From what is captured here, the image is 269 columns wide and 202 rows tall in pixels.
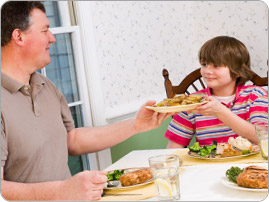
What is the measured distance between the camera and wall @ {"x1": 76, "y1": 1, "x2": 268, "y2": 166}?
2.29 meters

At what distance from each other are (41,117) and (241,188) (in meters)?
0.80

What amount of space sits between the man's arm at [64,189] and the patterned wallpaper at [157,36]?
104 cm

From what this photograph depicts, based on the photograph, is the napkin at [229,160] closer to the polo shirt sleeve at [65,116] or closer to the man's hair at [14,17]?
the polo shirt sleeve at [65,116]

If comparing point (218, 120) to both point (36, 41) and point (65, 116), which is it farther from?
point (36, 41)

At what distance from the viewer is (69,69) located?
223 cm

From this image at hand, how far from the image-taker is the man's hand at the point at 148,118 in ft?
5.63

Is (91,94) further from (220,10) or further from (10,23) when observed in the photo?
(220,10)

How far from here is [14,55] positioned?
162cm

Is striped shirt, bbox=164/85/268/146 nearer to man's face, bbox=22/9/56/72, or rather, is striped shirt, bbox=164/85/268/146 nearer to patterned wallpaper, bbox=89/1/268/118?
patterned wallpaper, bbox=89/1/268/118

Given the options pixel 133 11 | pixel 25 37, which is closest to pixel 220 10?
pixel 133 11

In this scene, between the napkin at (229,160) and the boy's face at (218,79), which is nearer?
the napkin at (229,160)

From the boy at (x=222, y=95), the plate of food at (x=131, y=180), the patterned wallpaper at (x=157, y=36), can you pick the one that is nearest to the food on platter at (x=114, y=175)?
the plate of food at (x=131, y=180)

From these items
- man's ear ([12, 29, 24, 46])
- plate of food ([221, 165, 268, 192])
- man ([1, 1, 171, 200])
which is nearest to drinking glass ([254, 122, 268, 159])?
plate of food ([221, 165, 268, 192])

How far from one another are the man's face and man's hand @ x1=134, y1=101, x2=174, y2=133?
0.42m
